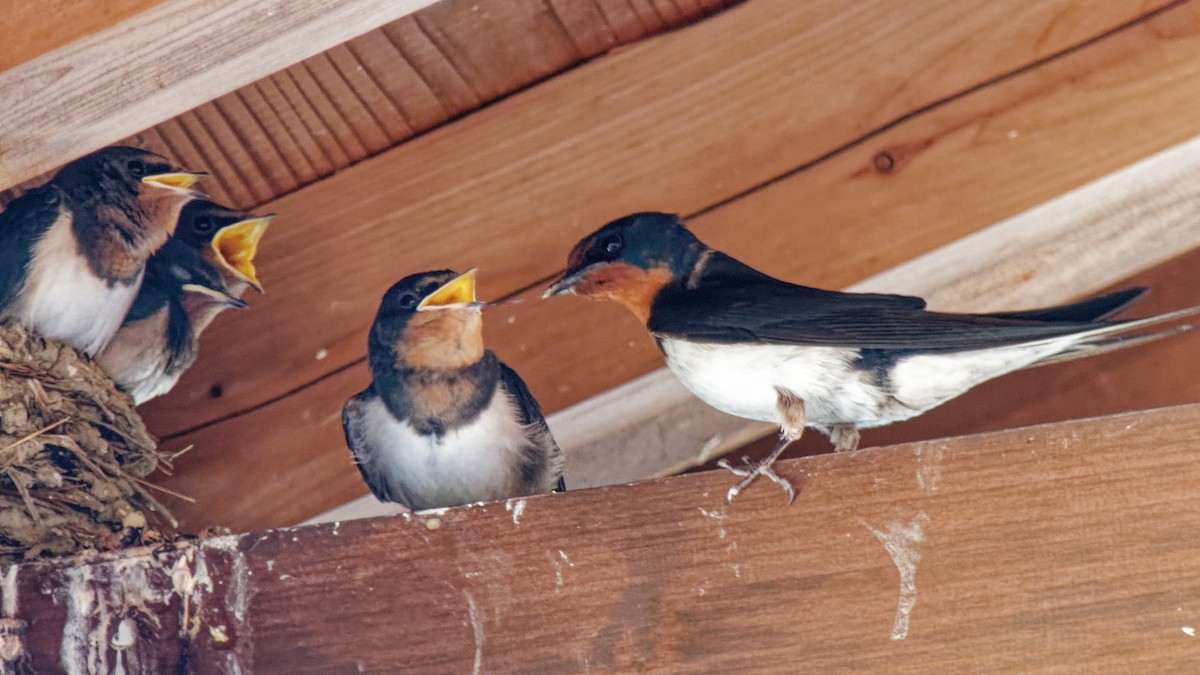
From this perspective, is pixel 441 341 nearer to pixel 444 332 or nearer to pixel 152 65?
pixel 444 332

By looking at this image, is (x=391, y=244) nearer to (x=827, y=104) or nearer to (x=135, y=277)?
(x=135, y=277)

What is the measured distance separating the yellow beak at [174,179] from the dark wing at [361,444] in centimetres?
45

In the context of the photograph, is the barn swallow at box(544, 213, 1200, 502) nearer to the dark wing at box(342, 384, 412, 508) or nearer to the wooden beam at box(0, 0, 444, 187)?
the dark wing at box(342, 384, 412, 508)

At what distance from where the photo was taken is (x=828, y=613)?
4.02 feet

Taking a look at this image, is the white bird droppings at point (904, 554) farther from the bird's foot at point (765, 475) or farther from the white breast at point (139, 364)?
the white breast at point (139, 364)

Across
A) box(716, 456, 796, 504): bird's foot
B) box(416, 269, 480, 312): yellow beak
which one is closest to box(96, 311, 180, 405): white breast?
box(416, 269, 480, 312): yellow beak

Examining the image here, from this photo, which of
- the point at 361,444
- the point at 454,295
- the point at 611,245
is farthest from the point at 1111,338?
the point at 361,444

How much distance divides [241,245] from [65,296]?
29 cm

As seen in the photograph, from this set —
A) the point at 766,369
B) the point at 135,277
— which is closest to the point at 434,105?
the point at 135,277

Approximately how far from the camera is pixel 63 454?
1930mm

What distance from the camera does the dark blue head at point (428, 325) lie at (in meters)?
1.89

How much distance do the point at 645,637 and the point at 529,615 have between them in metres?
0.13

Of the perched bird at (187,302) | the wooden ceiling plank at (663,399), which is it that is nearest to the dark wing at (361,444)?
the wooden ceiling plank at (663,399)

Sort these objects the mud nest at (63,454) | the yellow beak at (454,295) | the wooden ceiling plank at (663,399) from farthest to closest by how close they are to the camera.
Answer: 1. the wooden ceiling plank at (663,399)
2. the yellow beak at (454,295)
3. the mud nest at (63,454)
